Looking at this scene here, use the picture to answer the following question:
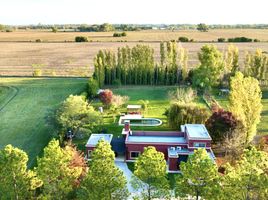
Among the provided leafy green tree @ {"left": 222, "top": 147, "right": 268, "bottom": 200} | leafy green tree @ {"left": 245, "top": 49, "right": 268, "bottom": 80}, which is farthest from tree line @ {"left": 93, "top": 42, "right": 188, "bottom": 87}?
leafy green tree @ {"left": 222, "top": 147, "right": 268, "bottom": 200}

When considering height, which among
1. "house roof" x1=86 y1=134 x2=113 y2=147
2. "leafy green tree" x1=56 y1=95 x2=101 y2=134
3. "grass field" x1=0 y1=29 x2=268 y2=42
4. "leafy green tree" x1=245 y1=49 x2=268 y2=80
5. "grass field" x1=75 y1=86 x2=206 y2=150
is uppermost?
"grass field" x1=0 y1=29 x2=268 y2=42

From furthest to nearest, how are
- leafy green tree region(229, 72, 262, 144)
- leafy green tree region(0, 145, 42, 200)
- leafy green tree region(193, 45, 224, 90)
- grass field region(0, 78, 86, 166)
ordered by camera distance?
1. leafy green tree region(193, 45, 224, 90)
2. grass field region(0, 78, 86, 166)
3. leafy green tree region(229, 72, 262, 144)
4. leafy green tree region(0, 145, 42, 200)

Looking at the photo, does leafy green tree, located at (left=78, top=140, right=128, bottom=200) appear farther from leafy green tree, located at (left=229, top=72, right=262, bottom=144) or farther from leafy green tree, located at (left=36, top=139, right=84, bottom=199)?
leafy green tree, located at (left=229, top=72, right=262, bottom=144)

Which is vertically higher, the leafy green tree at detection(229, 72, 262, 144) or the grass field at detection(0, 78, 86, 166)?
the leafy green tree at detection(229, 72, 262, 144)

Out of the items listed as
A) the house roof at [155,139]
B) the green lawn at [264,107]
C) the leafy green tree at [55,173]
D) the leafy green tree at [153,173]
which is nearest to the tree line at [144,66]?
the green lawn at [264,107]

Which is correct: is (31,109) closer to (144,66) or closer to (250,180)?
(144,66)

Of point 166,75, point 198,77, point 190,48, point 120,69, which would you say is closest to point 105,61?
point 120,69

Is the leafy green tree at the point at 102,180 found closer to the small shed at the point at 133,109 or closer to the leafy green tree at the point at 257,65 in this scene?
the small shed at the point at 133,109

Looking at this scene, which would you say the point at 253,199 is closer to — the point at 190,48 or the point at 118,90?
the point at 118,90
